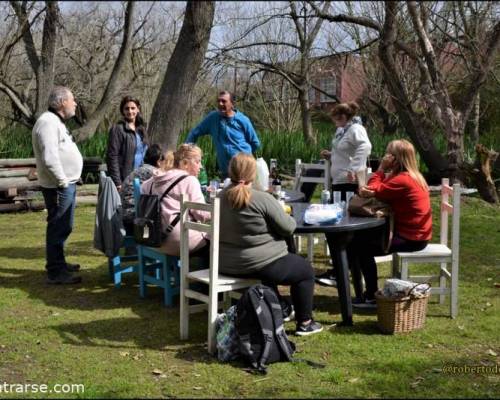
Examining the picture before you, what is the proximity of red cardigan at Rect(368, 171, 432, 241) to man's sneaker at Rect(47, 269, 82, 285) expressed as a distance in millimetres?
2853

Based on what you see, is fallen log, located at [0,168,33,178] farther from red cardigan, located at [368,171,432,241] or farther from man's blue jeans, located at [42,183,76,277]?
red cardigan, located at [368,171,432,241]

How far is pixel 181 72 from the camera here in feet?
26.9

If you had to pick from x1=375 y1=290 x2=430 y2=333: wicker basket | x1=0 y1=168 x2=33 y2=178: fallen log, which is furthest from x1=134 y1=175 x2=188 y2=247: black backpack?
x1=0 y1=168 x2=33 y2=178: fallen log

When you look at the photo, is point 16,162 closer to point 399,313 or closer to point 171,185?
point 171,185

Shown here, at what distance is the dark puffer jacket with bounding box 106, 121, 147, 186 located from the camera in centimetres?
679

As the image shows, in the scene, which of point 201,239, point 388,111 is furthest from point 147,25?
point 201,239

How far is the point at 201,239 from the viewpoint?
5.17 meters

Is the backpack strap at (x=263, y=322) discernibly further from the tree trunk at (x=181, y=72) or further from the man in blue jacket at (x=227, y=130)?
the tree trunk at (x=181, y=72)

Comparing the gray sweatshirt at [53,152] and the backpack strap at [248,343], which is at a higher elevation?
the gray sweatshirt at [53,152]

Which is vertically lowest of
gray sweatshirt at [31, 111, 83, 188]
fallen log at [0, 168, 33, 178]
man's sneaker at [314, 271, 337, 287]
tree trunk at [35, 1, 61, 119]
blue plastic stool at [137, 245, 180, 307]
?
man's sneaker at [314, 271, 337, 287]

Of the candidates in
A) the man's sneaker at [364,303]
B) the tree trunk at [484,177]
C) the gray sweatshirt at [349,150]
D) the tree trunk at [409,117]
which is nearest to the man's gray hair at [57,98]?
the gray sweatshirt at [349,150]

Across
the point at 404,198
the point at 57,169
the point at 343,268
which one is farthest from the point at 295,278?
the point at 57,169

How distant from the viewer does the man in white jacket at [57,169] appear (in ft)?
19.3

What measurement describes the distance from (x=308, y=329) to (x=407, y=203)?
124cm
